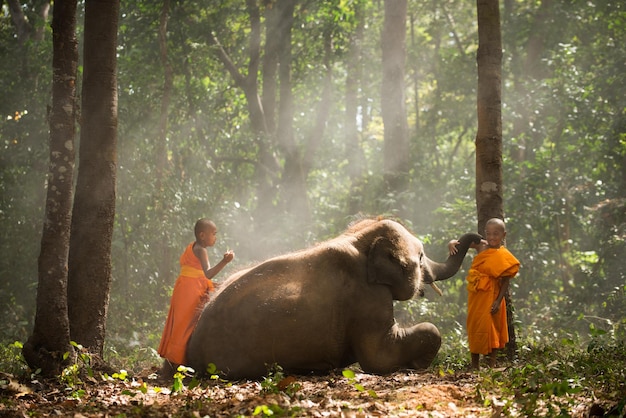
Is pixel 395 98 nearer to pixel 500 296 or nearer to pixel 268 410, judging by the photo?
pixel 500 296

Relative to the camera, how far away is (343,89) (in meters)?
32.7

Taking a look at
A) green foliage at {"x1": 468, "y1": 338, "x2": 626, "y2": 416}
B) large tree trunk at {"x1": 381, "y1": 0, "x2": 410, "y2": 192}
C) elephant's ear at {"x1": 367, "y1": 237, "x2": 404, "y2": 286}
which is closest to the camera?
green foliage at {"x1": 468, "y1": 338, "x2": 626, "y2": 416}

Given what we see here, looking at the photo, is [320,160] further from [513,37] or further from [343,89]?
[513,37]

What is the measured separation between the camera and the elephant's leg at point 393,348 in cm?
838

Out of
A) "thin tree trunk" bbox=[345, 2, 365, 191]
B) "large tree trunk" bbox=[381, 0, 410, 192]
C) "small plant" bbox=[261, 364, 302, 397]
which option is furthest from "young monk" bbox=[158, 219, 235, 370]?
"thin tree trunk" bbox=[345, 2, 365, 191]

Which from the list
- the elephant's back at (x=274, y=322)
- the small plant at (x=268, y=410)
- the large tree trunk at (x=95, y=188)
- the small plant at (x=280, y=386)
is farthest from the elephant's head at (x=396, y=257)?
the small plant at (x=268, y=410)

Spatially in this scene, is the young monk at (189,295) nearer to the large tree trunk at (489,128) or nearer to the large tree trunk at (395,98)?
the large tree trunk at (489,128)

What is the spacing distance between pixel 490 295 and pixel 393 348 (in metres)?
1.28

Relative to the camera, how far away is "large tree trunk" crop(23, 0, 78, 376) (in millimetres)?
7090

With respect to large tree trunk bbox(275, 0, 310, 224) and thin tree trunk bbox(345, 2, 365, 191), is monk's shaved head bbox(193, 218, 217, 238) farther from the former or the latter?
thin tree trunk bbox(345, 2, 365, 191)

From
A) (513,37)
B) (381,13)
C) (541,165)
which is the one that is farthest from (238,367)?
(381,13)

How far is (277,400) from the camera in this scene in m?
5.89

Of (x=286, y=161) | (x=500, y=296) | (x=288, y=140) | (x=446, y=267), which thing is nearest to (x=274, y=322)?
A: (x=500, y=296)

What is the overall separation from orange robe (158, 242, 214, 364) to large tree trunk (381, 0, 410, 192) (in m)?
10.5
